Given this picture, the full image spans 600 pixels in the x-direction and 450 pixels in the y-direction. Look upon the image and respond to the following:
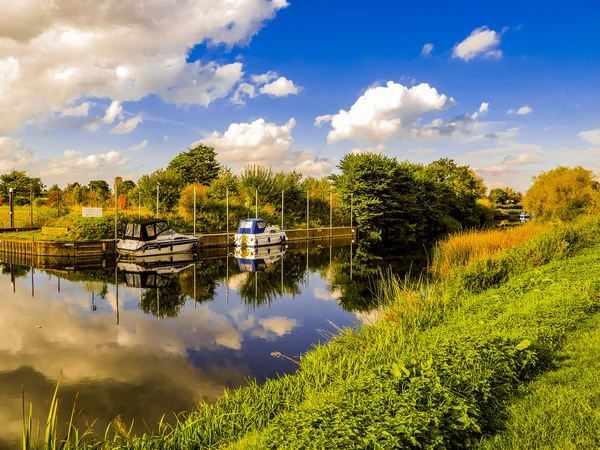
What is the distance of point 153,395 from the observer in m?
6.77

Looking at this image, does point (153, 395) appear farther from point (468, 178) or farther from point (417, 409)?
point (468, 178)

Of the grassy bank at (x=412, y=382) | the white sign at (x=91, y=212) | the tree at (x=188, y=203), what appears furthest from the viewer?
the tree at (x=188, y=203)

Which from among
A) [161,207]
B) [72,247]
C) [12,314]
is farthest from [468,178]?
[12,314]

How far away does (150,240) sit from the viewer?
22781 mm

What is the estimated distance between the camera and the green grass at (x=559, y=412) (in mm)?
3549

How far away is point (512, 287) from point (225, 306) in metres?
7.91

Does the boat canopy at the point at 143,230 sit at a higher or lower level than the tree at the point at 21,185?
lower

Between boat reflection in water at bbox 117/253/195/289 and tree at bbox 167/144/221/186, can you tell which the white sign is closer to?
boat reflection in water at bbox 117/253/195/289

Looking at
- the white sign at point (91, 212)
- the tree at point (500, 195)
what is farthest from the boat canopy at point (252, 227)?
the tree at point (500, 195)

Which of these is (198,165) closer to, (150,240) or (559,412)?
(150,240)

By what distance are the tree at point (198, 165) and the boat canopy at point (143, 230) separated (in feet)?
109

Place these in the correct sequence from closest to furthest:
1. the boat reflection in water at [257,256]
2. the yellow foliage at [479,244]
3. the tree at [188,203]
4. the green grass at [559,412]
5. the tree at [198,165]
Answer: the green grass at [559,412] < the yellow foliage at [479,244] < the boat reflection in water at [257,256] < the tree at [188,203] < the tree at [198,165]

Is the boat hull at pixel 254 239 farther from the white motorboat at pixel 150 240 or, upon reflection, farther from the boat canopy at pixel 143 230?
the boat canopy at pixel 143 230

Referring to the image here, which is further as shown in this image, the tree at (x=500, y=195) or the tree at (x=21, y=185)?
the tree at (x=500, y=195)
